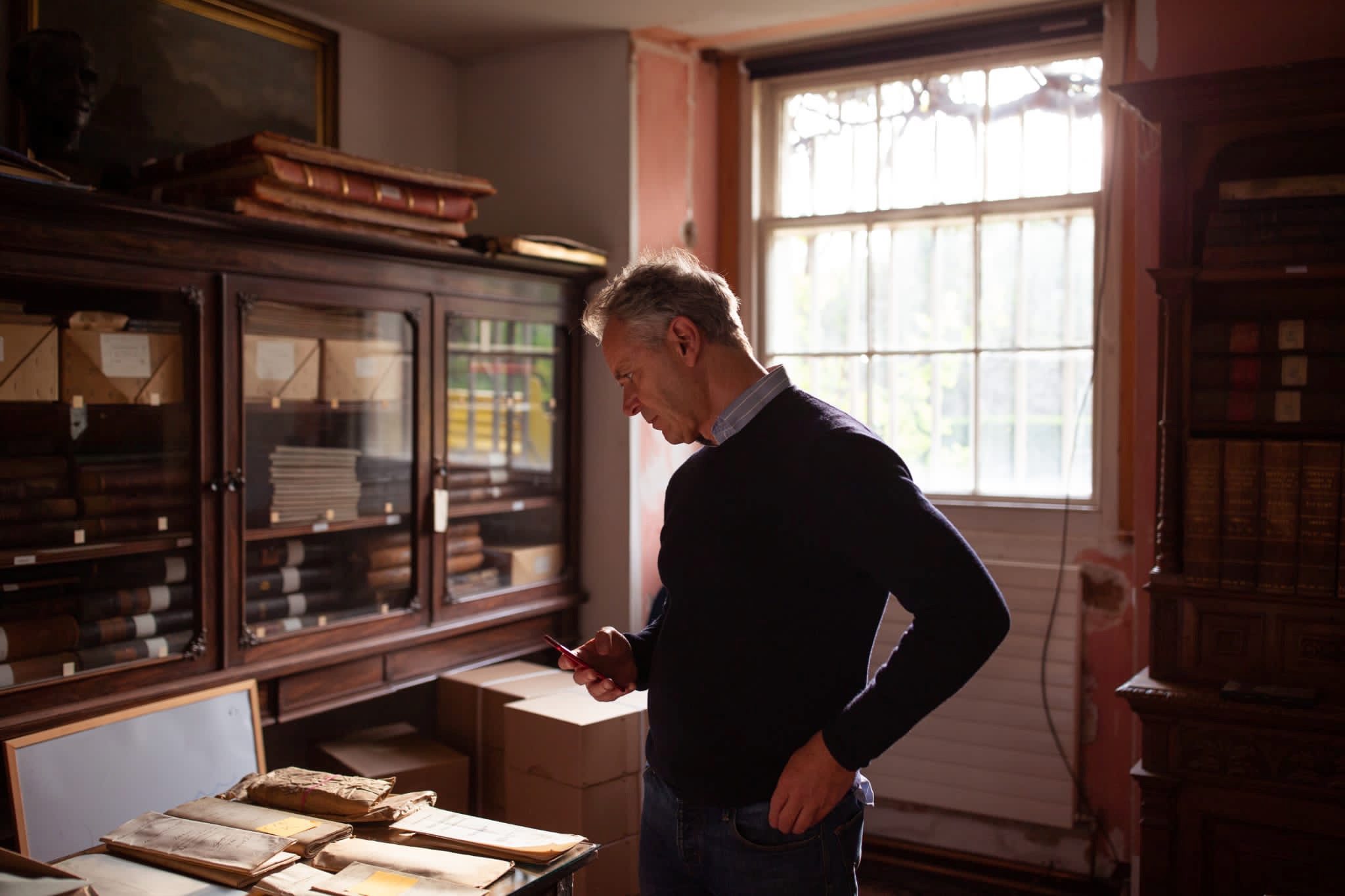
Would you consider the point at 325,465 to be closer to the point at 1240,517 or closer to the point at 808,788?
the point at 808,788

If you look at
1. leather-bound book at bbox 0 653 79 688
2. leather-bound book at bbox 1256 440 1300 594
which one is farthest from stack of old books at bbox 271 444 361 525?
leather-bound book at bbox 1256 440 1300 594

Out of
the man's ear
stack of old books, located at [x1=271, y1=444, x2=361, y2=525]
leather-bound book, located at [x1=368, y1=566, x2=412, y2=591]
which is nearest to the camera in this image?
the man's ear

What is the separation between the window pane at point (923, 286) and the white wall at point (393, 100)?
1.74m

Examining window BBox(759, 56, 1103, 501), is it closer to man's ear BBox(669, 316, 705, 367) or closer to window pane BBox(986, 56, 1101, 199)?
window pane BBox(986, 56, 1101, 199)

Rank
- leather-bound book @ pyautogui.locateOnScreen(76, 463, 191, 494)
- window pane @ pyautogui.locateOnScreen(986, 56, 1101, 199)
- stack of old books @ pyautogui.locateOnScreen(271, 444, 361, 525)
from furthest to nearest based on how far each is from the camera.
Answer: window pane @ pyautogui.locateOnScreen(986, 56, 1101, 199), stack of old books @ pyautogui.locateOnScreen(271, 444, 361, 525), leather-bound book @ pyautogui.locateOnScreen(76, 463, 191, 494)

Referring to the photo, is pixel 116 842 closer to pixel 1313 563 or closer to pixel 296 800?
pixel 296 800

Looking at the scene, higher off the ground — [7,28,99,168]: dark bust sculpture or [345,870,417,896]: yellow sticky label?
[7,28,99,168]: dark bust sculpture

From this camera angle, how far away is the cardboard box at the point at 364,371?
9.89ft

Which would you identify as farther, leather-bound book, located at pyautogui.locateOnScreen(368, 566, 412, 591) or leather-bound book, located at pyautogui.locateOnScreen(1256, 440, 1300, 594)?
leather-bound book, located at pyautogui.locateOnScreen(368, 566, 412, 591)

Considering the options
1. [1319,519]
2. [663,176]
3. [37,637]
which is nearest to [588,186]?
[663,176]

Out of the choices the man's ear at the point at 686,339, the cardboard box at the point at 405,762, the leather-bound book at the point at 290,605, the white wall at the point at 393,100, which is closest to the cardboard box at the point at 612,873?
the cardboard box at the point at 405,762

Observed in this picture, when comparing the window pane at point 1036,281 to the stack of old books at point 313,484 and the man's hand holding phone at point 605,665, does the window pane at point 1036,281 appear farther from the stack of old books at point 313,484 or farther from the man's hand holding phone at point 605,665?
the man's hand holding phone at point 605,665

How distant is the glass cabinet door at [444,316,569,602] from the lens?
134 inches

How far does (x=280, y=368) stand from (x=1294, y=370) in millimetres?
2646
